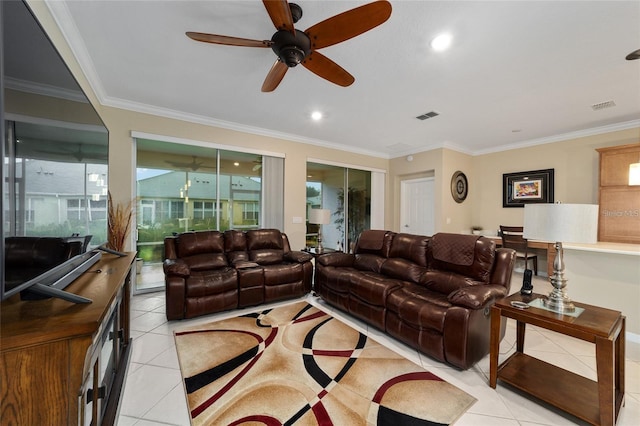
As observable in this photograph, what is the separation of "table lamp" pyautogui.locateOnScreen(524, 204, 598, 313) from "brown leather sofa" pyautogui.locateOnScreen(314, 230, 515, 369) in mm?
438

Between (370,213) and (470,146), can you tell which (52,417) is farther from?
(470,146)

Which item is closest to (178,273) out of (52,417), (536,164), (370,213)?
(52,417)

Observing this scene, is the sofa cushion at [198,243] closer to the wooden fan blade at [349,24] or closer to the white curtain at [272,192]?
the white curtain at [272,192]

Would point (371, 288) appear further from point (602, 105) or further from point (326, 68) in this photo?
point (602, 105)

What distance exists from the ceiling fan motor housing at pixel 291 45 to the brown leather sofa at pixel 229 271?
7.83ft

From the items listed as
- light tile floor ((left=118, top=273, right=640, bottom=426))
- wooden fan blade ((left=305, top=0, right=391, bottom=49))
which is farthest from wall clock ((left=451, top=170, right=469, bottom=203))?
wooden fan blade ((left=305, top=0, right=391, bottom=49))

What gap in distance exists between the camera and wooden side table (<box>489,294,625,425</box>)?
1392mm

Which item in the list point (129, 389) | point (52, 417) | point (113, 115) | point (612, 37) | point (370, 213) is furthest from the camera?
point (370, 213)

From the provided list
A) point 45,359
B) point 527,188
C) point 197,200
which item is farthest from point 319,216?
point 527,188

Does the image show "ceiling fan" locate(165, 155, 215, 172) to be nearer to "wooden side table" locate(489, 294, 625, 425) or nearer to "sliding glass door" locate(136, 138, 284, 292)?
"sliding glass door" locate(136, 138, 284, 292)

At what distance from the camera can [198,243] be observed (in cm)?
341

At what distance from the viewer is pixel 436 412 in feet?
5.17

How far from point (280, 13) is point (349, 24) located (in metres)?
0.43

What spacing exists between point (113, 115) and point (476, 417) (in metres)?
4.94
